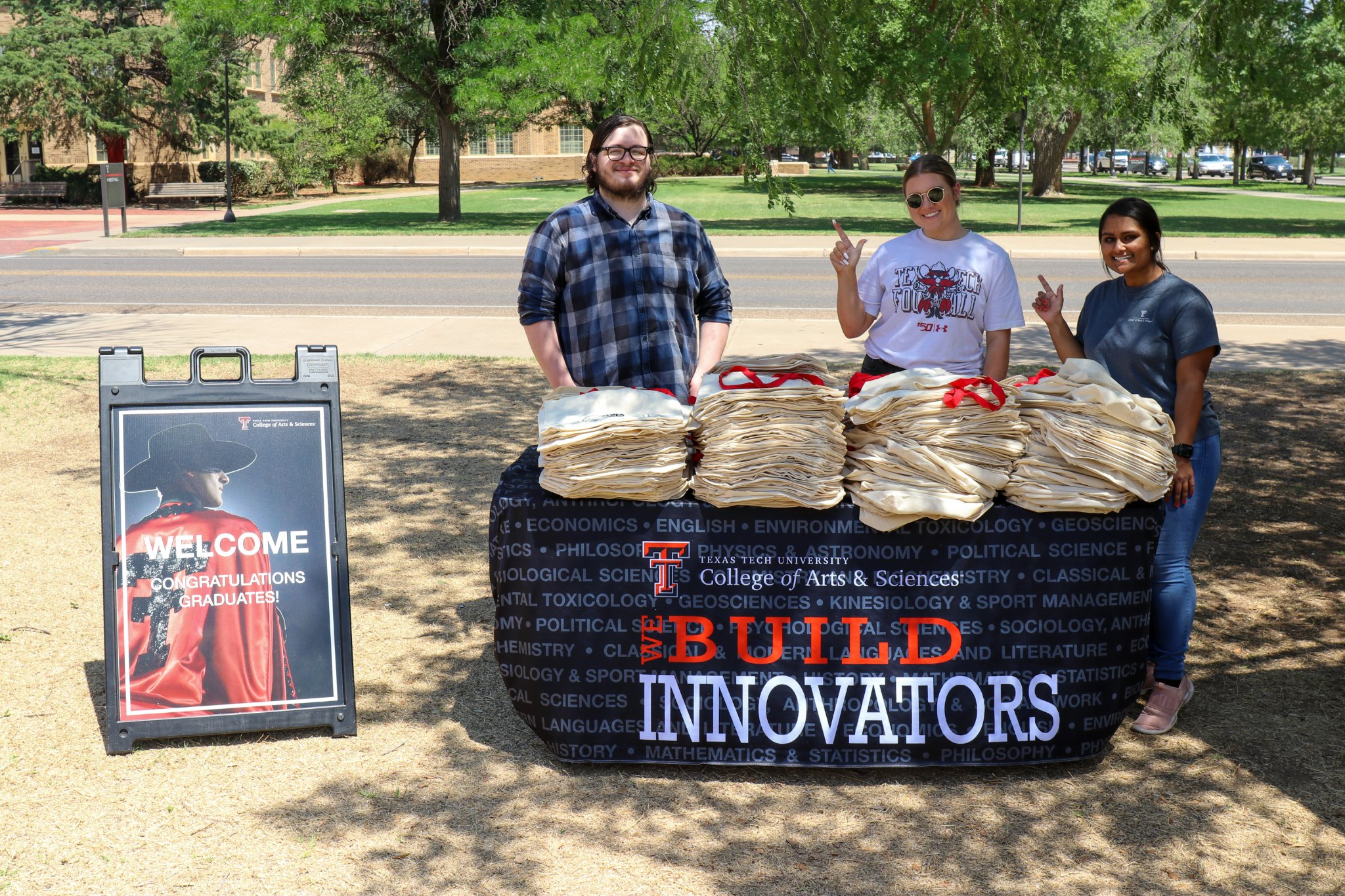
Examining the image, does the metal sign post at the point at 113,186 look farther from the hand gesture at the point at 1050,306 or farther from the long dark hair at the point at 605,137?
the hand gesture at the point at 1050,306

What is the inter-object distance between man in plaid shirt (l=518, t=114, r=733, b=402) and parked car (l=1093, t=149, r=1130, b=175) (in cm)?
8002

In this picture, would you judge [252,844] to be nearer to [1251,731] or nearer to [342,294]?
[1251,731]

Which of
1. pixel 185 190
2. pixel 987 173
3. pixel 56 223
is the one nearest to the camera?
pixel 56 223

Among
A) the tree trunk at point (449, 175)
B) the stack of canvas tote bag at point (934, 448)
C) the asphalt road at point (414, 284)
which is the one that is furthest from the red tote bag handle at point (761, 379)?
the tree trunk at point (449, 175)

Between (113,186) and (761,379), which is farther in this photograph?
(113,186)

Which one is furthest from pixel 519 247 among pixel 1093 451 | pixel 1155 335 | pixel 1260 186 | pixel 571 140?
pixel 1260 186

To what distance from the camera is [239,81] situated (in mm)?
41375

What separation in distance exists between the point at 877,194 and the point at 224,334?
3125 cm

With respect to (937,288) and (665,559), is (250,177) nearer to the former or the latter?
(937,288)

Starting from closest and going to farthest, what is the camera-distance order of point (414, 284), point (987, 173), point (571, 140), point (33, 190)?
1. point (414, 284)
2. point (33, 190)
3. point (987, 173)
4. point (571, 140)

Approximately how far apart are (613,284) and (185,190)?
1465 inches

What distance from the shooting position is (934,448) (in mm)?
3648

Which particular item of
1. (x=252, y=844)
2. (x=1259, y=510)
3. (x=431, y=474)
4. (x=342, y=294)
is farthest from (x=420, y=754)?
(x=342, y=294)

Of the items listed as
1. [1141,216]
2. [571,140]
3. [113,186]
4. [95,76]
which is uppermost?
[95,76]
